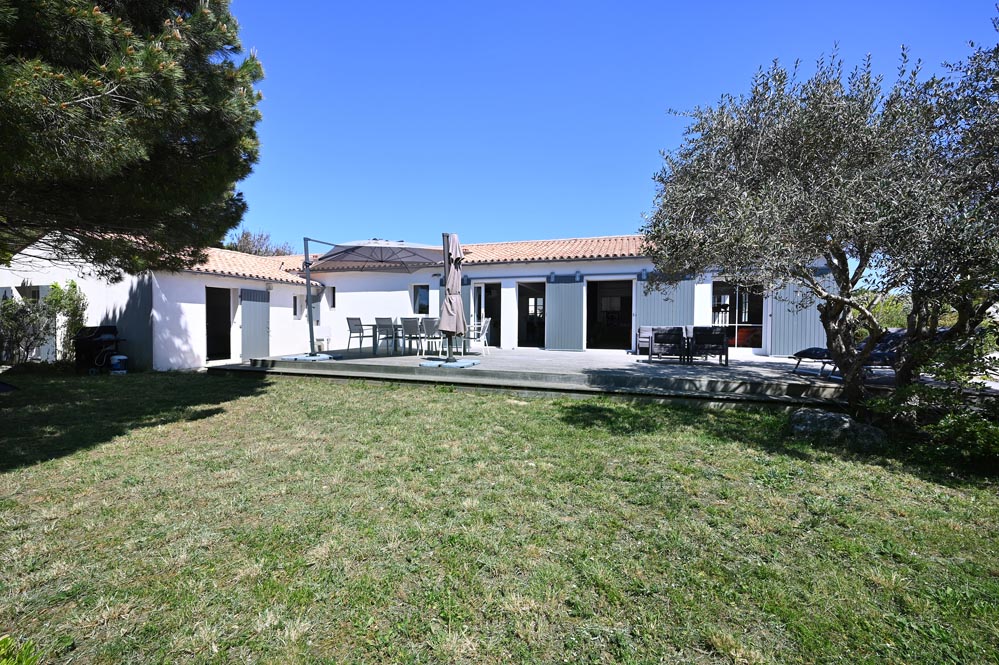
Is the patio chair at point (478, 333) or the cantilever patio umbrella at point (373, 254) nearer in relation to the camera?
the cantilever patio umbrella at point (373, 254)

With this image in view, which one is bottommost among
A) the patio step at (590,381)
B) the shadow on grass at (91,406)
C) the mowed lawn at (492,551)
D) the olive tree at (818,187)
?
the mowed lawn at (492,551)

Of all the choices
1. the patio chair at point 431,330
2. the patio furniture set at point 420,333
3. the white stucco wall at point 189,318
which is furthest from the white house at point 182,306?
the patio chair at point 431,330

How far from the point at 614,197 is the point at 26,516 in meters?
14.4

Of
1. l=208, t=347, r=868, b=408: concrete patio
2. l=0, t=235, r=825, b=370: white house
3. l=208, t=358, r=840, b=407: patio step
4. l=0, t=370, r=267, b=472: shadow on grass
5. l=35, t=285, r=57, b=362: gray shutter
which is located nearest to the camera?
l=0, t=370, r=267, b=472: shadow on grass

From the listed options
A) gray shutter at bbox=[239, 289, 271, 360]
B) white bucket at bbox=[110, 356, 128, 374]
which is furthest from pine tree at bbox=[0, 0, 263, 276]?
gray shutter at bbox=[239, 289, 271, 360]

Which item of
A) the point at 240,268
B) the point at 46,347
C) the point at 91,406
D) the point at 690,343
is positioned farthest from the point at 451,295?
the point at 46,347

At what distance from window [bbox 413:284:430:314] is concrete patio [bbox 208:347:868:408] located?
4.55m

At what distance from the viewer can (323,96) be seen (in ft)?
39.3

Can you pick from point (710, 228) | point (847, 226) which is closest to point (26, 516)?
point (710, 228)

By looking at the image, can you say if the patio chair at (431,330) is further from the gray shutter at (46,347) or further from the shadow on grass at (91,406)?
the gray shutter at (46,347)

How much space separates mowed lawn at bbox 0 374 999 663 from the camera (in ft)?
6.29

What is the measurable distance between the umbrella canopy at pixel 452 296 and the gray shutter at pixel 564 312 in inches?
188

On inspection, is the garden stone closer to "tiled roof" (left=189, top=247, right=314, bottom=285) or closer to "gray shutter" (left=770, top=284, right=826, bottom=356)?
"gray shutter" (left=770, top=284, right=826, bottom=356)

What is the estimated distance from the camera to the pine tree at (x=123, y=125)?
3.65 m
